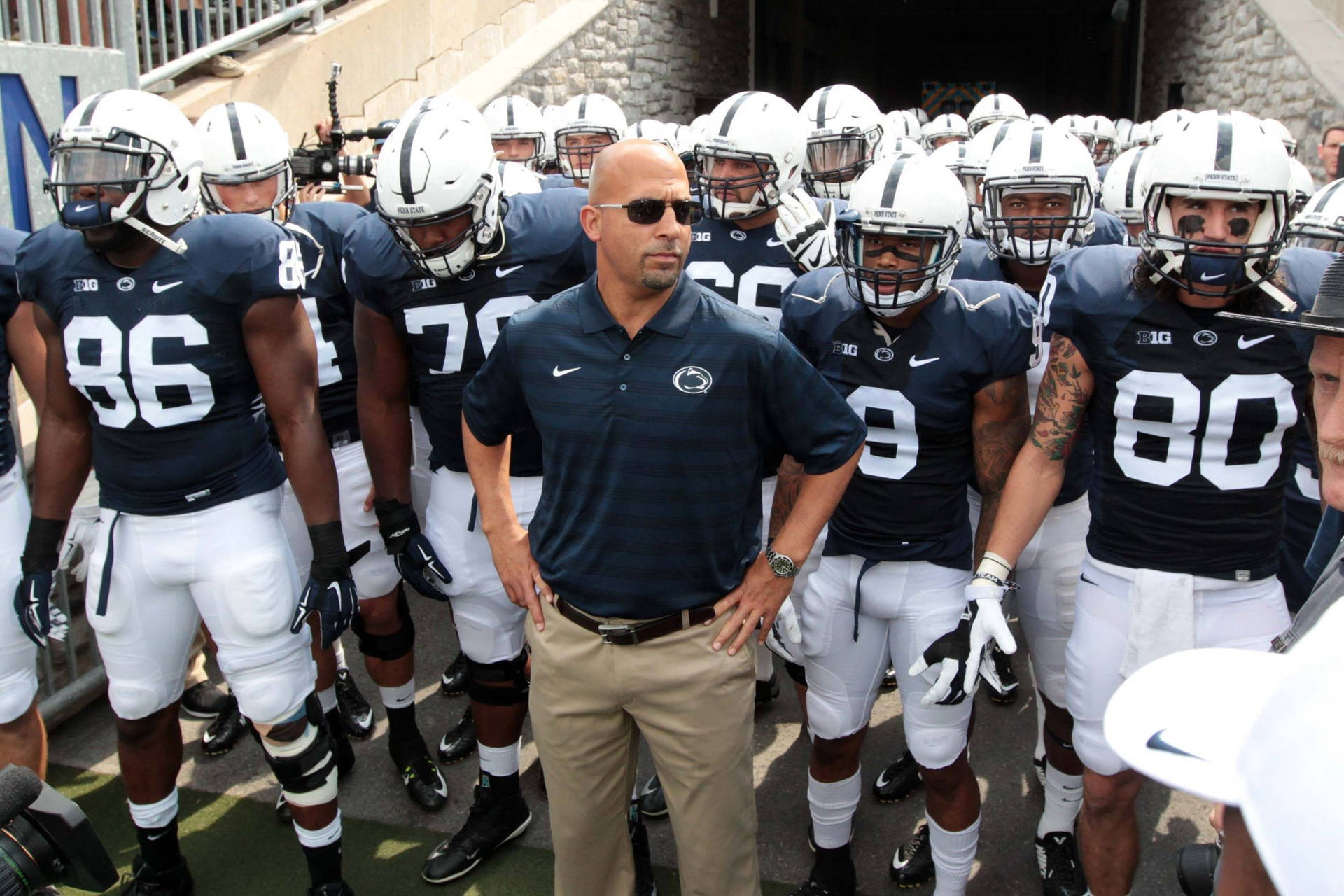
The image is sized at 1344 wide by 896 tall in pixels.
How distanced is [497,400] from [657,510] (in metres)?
0.54

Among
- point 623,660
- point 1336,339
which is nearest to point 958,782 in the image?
point 623,660

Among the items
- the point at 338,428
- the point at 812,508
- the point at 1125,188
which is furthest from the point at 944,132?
the point at 812,508

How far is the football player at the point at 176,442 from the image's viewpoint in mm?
3047

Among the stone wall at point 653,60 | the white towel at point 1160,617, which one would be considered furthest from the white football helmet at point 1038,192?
the stone wall at point 653,60

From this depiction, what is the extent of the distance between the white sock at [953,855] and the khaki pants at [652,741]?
0.59 metres

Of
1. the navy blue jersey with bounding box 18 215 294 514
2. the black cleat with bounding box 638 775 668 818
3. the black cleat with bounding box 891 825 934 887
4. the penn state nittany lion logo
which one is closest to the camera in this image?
the penn state nittany lion logo

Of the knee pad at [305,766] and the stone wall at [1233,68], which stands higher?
the stone wall at [1233,68]

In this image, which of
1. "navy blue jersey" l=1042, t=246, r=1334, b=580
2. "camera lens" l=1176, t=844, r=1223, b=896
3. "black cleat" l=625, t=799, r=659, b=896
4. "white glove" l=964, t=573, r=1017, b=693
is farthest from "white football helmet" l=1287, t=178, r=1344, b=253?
"black cleat" l=625, t=799, r=659, b=896

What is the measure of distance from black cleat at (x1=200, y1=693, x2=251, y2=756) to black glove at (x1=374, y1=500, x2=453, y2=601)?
1.02m

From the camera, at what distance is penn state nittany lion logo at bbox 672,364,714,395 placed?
252cm

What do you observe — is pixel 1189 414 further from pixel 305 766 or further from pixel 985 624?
pixel 305 766

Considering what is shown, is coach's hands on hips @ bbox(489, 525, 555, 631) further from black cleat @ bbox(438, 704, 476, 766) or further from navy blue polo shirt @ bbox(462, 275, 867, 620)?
black cleat @ bbox(438, 704, 476, 766)

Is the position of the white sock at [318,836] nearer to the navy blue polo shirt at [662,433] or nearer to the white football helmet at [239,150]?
the navy blue polo shirt at [662,433]

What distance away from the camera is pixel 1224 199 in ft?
8.93
